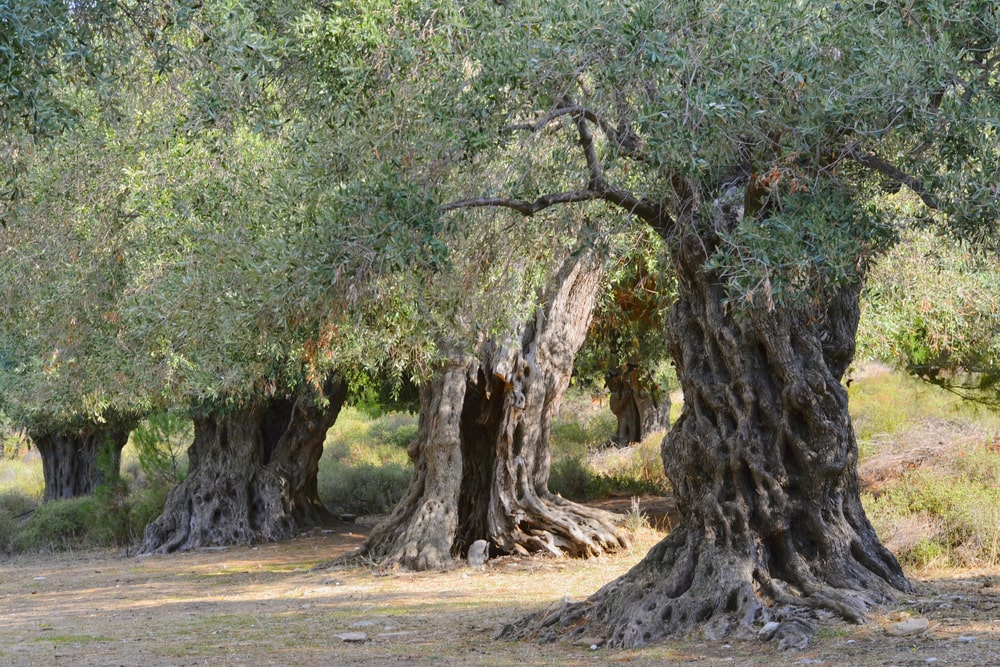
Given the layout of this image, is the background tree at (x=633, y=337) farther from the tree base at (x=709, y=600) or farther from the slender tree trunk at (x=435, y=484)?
the tree base at (x=709, y=600)

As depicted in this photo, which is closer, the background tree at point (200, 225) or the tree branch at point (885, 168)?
the tree branch at point (885, 168)

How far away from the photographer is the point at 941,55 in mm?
6617

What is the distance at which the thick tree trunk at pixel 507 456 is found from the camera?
1652cm

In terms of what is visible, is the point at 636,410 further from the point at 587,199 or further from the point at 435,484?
the point at 587,199

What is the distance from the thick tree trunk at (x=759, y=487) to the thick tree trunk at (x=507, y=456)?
7035 millimetres

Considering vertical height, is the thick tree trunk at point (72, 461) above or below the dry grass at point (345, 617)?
above

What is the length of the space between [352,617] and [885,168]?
7.42 m

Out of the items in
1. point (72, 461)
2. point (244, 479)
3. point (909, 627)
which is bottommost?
point (909, 627)

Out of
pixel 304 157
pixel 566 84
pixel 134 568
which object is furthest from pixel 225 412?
pixel 566 84

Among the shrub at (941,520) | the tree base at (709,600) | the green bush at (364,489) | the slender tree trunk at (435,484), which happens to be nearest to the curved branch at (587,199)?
the tree base at (709,600)

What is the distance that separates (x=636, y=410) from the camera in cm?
2992

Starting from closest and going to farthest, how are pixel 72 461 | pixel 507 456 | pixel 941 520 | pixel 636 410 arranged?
1. pixel 941 520
2. pixel 507 456
3. pixel 636 410
4. pixel 72 461

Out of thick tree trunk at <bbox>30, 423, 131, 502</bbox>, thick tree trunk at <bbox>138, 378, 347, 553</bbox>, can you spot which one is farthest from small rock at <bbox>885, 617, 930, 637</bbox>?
thick tree trunk at <bbox>30, 423, 131, 502</bbox>

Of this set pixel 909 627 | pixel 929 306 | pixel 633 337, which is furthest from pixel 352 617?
pixel 633 337
